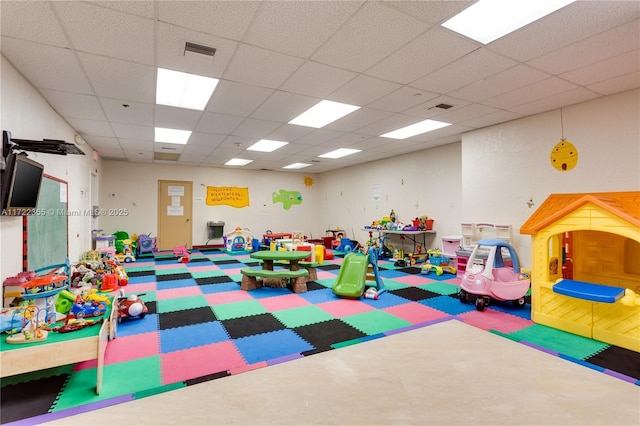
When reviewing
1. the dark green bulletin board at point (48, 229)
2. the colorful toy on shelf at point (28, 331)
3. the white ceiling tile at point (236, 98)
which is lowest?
the colorful toy on shelf at point (28, 331)

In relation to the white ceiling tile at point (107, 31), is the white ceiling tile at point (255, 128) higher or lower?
higher

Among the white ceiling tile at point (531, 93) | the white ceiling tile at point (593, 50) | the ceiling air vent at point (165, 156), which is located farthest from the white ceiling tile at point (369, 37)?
the ceiling air vent at point (165, 156)

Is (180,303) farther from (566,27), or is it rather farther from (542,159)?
(542,159)

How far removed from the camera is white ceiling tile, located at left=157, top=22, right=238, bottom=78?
2525 mm

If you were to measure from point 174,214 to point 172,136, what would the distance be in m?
4.14

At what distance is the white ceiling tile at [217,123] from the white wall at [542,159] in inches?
164

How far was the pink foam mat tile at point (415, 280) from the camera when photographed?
206 inches

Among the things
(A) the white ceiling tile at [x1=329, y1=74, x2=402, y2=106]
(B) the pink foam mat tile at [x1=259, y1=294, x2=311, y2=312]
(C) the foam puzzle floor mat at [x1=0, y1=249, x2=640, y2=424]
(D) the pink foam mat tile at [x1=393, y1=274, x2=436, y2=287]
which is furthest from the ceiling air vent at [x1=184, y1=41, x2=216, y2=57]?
(D) the pink foam mat tile at [x1=393, y1=274, x2=436, y2=287]

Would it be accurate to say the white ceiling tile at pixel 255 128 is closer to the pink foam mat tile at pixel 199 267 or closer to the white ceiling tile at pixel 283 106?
the white ceiling tile at pixel 283 106

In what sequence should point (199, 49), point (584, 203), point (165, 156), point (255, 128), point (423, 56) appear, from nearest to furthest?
point (199, 49) < point (423, 56) < point (584, 203) < point (255, 128) < point (165, 156)

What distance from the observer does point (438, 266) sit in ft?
20.2

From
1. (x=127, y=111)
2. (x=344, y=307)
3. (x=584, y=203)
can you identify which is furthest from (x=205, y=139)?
(x=584, y=203)

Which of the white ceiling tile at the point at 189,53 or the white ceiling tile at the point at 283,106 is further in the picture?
the white ceiling tile at the point at 283,106

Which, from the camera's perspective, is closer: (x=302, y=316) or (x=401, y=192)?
(x=302, y=316)
